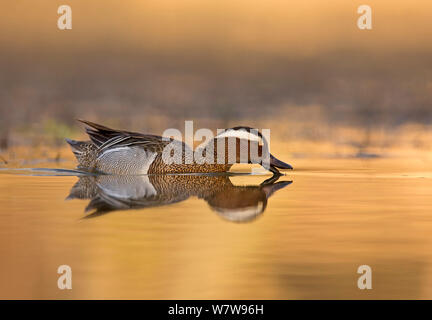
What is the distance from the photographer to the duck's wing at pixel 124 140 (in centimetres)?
949

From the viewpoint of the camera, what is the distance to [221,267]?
10.8 ft

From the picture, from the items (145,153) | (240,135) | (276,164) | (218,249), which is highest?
(240,135)

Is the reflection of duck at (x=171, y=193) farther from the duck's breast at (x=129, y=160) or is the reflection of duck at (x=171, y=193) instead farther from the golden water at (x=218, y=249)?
the duck's breast at (x=129, y=160)

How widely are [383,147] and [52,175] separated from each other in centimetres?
721

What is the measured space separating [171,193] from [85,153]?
→ 3639 millimetres

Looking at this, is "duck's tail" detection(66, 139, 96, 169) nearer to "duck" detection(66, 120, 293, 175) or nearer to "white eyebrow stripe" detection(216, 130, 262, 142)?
"duck" detection(66, 120, 293, 175)

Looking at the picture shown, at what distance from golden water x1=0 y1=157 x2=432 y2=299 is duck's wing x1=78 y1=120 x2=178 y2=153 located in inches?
127

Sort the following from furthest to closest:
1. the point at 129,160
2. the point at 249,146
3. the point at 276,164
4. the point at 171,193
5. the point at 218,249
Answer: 1. the point at 249,146
2. the point at 276,164
3. the point at 129,160
4. the point at 171,193
5. the point at 218,249

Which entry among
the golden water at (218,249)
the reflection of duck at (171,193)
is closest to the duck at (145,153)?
the reflection of duck at (171,193)

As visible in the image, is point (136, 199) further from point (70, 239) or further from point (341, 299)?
point (341, 299)

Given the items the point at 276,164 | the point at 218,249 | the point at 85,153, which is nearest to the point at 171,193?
the point at 218,249

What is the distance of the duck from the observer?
30.9ft

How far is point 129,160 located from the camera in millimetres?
9406

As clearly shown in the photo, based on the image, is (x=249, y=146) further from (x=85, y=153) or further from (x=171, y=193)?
(x=171, y=193)
